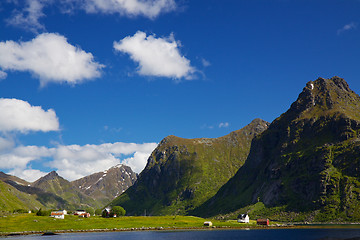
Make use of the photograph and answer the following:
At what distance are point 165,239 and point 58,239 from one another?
4205 centimetres

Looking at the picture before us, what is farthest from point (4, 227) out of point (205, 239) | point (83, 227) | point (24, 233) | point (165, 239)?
point (205, 239)

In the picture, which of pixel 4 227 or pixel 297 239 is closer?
pixel 297 239

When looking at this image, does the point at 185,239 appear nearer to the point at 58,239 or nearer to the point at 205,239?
the point at 205,239

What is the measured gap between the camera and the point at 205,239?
460 feet

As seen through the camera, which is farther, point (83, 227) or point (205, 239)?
point (83, 227)

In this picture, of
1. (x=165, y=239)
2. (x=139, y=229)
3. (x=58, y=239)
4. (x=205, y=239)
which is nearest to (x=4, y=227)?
(x=58, y=239)

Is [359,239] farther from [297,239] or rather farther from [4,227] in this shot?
[4,227]

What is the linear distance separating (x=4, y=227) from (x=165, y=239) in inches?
3563

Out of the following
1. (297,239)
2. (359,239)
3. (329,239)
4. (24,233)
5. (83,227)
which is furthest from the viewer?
(83,227)

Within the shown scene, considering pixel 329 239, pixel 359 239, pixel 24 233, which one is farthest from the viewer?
pixel 24 233

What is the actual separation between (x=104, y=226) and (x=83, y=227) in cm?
1177

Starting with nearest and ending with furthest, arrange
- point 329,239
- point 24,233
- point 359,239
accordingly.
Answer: point 359,239
point 329,239
point 24,233

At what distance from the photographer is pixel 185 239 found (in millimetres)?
139875

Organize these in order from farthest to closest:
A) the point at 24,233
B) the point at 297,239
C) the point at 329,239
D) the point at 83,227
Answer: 1. the point at 83,227
2. the point at 24,233
3. the point at 297,239
4. the point at 329,239
